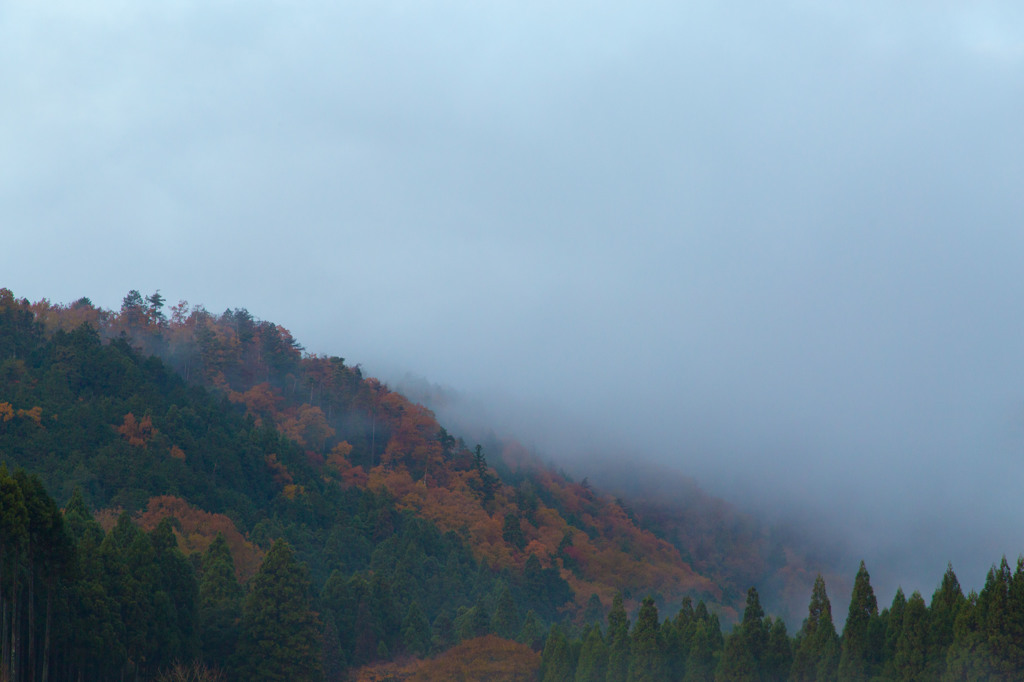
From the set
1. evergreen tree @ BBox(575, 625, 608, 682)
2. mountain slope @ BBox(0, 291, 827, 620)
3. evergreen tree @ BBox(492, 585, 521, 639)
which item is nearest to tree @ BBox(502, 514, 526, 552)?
mountain slope @ BBox(0, 291, 827, 620)

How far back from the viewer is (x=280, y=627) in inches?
2008

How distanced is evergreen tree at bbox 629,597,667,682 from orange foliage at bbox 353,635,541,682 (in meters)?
6.51

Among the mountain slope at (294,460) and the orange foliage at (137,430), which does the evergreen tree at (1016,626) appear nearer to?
the mountain slope at (294,460)

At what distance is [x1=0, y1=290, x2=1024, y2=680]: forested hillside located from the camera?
4203cm

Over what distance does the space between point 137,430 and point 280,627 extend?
96.9 feet

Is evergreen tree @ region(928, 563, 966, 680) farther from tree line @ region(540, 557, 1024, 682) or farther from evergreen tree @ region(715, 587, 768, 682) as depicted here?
evergreen tree @ region(715, 587, 768, 682)

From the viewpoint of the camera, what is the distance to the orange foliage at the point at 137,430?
243 feet

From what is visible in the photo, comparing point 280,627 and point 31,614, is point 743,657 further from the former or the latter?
point 31,614

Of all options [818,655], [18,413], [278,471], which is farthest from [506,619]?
[18,413]

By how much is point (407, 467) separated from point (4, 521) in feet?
262

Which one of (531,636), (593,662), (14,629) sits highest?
(531,636)

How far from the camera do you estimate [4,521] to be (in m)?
32.1

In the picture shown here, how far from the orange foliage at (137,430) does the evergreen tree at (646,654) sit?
38.2m

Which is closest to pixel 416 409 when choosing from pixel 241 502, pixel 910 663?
pixel 241 502
